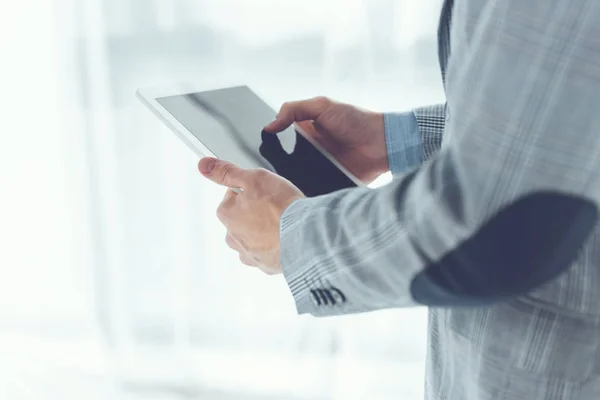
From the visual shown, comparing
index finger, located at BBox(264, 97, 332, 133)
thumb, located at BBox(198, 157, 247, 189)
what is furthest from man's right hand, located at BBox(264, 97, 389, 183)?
thumb, located at BBox(198, 157, 247, 189)

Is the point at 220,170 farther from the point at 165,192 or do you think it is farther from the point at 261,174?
the point at 165,192

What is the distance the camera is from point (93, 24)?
1.18 meters

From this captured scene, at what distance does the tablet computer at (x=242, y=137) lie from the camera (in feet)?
2.48

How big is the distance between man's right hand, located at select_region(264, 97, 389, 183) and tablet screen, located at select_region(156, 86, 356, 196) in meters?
0.04

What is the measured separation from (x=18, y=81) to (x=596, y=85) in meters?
1.17

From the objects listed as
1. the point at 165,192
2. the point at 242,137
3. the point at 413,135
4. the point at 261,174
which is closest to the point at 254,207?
the point at 261,174

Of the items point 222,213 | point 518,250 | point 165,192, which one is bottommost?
point 165,192

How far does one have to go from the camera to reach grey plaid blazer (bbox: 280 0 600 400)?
Result: 1.28 feet

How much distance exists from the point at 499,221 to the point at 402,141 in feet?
1.47

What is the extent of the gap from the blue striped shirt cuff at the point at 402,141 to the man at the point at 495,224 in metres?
0.28

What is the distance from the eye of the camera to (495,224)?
0.42 meters

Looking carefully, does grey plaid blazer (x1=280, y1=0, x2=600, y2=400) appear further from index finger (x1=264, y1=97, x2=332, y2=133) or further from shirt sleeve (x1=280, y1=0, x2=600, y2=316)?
index finger (x1=264, y1=97, x2=332, y2=133)

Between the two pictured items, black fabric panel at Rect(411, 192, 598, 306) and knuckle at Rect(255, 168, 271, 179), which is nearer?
black fabric panel at Rect(411, 192, 598, 306)

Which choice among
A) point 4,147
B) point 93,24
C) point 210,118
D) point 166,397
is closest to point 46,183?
point 4,147
